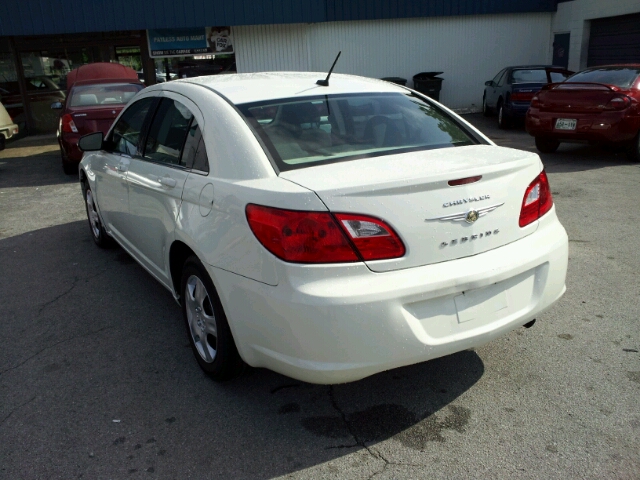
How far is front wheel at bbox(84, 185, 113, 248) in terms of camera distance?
232 inches

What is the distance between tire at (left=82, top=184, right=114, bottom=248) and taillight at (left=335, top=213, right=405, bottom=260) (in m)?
3.81

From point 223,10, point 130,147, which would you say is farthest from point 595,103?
point 223,10

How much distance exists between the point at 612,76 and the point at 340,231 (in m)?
8.78

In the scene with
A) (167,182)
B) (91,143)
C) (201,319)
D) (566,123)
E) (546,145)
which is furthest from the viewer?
(546,145)

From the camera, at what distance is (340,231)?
2.57m

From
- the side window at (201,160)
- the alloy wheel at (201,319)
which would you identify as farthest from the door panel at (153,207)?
the alloy wheel at (201,319)

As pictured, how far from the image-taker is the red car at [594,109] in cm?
903

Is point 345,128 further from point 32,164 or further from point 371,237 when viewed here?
point 32,164

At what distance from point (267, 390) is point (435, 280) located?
1.22 meters

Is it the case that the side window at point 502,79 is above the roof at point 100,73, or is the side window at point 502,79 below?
below

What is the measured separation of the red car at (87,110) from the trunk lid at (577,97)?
22.5 ft

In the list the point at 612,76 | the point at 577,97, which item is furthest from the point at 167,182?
the point at 612,76

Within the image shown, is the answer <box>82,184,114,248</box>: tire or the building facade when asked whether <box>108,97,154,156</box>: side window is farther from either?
the building facade

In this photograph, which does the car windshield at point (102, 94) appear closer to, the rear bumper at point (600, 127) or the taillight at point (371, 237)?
the rear bumper at point (600, 127)
